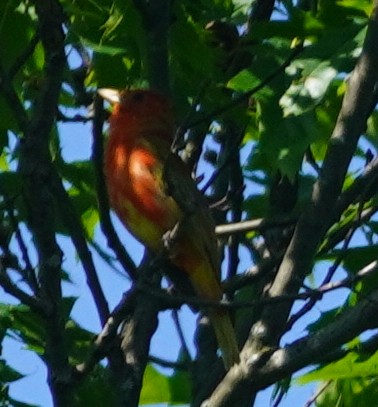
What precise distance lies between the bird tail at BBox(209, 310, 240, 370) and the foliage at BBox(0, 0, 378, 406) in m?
0.12

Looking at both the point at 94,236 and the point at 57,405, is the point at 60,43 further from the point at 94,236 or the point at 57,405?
the point at 94,236

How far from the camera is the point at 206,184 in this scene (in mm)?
4340

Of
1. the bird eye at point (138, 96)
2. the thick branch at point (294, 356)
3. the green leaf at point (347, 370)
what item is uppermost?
the bird eye at point (138, 96)

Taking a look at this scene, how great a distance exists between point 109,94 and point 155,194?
59 cm

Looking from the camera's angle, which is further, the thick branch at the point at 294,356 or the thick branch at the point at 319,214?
the thick branch at the point at 319,214

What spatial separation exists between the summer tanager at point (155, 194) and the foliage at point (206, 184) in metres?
0.15

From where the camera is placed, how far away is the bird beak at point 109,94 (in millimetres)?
3802

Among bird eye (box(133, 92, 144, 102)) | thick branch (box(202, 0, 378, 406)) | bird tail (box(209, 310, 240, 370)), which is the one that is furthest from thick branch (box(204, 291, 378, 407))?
bird eye (box(133, 92, 144, 102))

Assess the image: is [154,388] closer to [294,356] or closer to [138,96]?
[294,356]

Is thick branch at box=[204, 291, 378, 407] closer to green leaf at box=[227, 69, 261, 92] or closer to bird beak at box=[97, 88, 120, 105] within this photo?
green leaf at box=[227, 69, 261, 92]

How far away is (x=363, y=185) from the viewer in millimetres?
3842

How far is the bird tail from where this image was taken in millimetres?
4008

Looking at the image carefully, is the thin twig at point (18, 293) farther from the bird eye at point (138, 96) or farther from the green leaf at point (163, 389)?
the bird eye at point (138, 96)

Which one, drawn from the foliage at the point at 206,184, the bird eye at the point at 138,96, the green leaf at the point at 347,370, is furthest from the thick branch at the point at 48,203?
the bird eye at the point at 138,96
